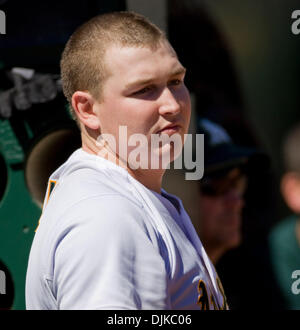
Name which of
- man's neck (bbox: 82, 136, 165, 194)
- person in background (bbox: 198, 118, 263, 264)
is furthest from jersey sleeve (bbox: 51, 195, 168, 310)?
person in background (bbox: 198, 118, 263, 264)

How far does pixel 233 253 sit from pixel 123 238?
250 cm

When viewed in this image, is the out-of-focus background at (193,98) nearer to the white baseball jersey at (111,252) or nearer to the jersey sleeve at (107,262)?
the white baseball jersey at (111,252)

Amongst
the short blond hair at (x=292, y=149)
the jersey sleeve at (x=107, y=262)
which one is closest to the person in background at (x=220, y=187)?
the short blond hair at (x=292, y=149)

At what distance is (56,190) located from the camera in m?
1.66

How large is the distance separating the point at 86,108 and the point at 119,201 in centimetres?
40

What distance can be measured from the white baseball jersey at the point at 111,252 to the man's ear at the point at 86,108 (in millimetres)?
106

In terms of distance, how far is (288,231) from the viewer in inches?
145

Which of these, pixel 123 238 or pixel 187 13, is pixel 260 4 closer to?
pixel 187 13

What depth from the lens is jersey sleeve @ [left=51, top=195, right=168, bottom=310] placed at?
Answer: 1.33 meters

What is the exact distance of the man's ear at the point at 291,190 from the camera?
3732mm

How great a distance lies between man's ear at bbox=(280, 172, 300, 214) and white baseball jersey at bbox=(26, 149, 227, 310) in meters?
2.18

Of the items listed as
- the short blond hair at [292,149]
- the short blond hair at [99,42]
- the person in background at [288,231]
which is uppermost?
the short blond hair at [99,42]

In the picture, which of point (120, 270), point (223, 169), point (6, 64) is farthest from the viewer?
point (223, 169)

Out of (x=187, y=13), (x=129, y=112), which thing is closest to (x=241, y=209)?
(x=187, y=13)
